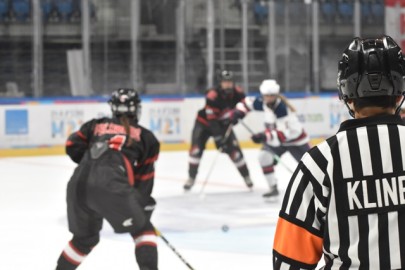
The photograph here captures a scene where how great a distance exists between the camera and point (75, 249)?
3410 mm

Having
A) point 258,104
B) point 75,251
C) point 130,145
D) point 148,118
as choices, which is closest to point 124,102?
point 130,145

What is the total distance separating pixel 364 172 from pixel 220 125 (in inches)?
242

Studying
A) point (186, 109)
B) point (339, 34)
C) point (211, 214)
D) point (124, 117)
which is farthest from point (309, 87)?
point (124, 117)

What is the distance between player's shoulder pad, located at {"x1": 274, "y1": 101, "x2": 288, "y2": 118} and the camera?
671 centimetres

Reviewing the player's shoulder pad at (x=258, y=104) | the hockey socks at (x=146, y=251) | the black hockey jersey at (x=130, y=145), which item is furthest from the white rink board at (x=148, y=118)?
the hockey socks at (x=146, y=251)

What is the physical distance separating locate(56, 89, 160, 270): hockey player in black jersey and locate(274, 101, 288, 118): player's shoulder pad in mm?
3146

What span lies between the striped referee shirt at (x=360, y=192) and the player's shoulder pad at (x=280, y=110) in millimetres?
5167

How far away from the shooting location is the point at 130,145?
3.52m

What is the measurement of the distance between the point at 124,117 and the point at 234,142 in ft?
13.5

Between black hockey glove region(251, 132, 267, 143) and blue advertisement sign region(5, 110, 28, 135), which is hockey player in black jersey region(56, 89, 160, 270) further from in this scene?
blue advertisement sign region(5, 110, 28, 135)

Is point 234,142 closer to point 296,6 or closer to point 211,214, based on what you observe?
point 211,214

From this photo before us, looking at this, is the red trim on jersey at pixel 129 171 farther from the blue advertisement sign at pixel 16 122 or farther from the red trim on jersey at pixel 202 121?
the blue advertisement sign at pixel 16 122

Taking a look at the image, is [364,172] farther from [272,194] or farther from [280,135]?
[272,194]

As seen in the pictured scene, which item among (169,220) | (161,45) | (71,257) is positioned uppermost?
(161,45)
